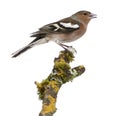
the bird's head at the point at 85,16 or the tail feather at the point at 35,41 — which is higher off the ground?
the bird's head at the point at 85,16

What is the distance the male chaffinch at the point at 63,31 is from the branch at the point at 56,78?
0.73 ft

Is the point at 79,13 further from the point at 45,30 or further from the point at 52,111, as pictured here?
the point at 52,111

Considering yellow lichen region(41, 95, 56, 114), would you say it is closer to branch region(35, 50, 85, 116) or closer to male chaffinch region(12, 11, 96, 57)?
branch region(35, 50, 85, 116)

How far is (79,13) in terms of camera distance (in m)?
4.31

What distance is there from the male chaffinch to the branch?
22 centimetres

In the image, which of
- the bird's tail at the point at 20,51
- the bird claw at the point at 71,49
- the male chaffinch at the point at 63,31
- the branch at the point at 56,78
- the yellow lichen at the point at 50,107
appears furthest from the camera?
the male chaffinch at the point at 63,31

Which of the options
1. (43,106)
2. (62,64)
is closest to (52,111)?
(43,106)

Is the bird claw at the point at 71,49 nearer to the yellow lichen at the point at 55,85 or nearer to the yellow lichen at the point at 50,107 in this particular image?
the yellow lichen at the point at 55,85

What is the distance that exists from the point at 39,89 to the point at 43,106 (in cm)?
41

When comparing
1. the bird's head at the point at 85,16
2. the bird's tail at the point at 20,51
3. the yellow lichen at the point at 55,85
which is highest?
the bird's head at the point at 85,16

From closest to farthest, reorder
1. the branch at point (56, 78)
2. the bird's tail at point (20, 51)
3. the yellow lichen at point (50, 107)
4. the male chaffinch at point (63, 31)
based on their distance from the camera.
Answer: the yellow lichen at point (50, 107), the branch at point (56, 78), the bird's tail at point (20, 51), the male chaffinch at point (63, 31)

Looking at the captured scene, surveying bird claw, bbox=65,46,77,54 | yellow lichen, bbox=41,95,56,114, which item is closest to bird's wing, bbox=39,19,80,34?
bird claw, bbox=65,46,77,54

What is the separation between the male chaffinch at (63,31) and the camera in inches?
136

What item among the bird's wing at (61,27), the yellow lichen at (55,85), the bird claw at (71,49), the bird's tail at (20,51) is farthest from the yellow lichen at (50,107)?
the bird's wing at (61,27)
